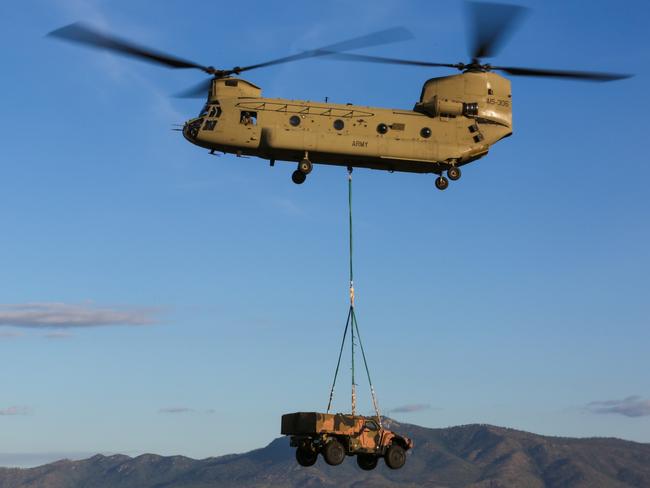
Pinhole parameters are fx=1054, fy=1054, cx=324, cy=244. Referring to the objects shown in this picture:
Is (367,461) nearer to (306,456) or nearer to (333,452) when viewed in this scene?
(306,456)

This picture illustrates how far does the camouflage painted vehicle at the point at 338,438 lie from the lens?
136 ft

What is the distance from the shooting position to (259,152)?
48.3 meters

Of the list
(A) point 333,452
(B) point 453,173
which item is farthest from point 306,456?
(B) point 453,173

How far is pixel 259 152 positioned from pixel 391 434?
46.6 ft

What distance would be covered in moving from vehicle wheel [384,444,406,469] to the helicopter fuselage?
13403 millimetres

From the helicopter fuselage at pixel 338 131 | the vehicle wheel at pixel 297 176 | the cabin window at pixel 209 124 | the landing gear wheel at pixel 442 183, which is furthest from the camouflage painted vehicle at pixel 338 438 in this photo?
the cabin window at pixel 209 124

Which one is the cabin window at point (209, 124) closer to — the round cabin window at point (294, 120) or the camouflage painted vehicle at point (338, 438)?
the round cabin window at point (294, 120)

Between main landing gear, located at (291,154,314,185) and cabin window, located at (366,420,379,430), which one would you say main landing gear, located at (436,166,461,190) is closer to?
main landing gear, located at (291,154,314,185)

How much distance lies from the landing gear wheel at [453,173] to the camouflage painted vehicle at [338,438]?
1295 cm

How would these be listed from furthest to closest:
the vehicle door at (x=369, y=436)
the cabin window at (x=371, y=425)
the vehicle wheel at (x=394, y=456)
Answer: the vehicle wheel at (x=394, y=456)
the cabin window at (x=371, y=425)
the vehicle door at (x=369, y=436)

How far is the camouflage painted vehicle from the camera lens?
41.4 metres

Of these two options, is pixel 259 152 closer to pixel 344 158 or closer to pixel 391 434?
pixel 344 158

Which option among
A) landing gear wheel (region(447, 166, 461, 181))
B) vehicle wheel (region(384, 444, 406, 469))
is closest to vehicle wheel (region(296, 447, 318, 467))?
vehicle wheel (region(384, 444, 406, 469))

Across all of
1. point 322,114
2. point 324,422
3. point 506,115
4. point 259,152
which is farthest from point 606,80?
point 324,422
